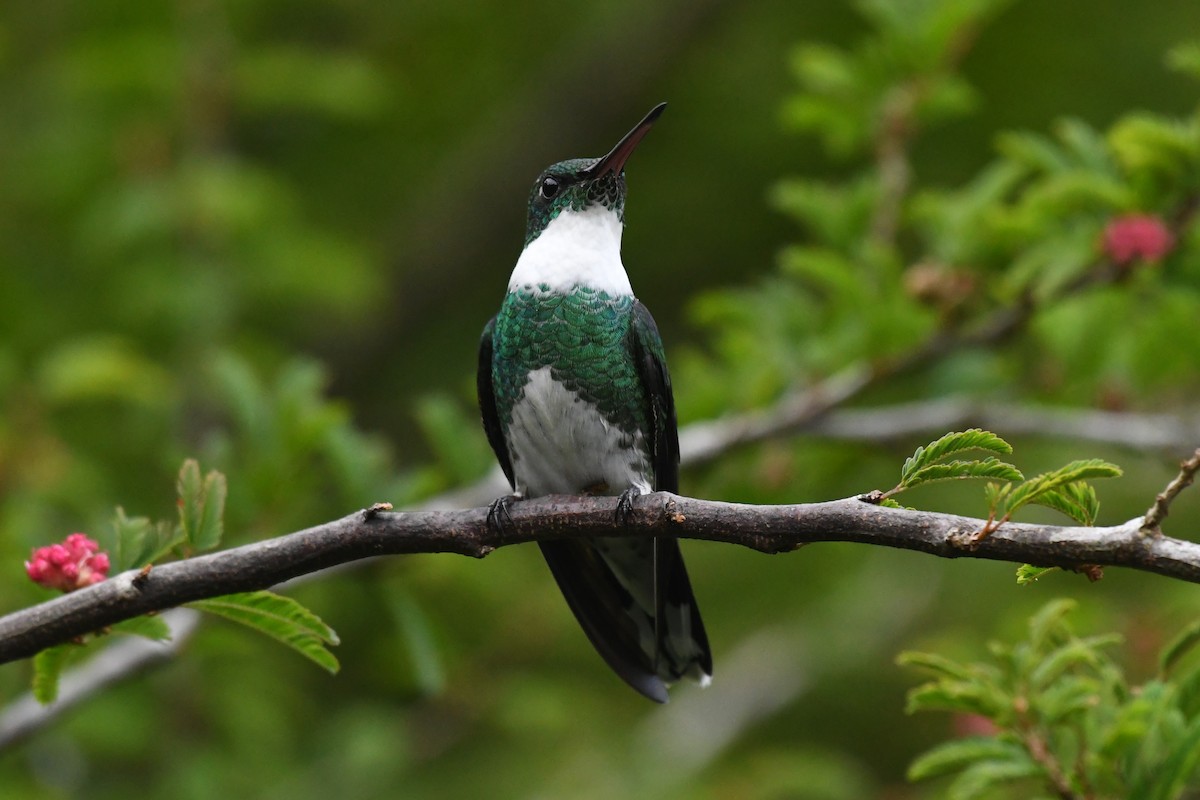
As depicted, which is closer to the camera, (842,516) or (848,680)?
(842,516)

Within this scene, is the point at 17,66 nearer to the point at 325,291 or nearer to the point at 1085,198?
the point at 325,291

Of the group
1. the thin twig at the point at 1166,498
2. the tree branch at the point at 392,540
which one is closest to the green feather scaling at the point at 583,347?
the tree branch at the point at 392,540

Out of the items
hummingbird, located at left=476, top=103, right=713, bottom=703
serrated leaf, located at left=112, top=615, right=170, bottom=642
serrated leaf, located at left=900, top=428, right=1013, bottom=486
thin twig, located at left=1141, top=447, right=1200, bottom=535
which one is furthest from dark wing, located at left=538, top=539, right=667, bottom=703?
thin twig, located at left=1141, top=447, right=1200, bottom=535

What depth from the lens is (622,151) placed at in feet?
11.8

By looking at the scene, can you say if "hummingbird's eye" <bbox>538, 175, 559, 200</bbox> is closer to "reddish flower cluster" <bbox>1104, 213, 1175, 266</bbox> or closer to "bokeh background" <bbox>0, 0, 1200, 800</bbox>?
"bokeh background" <bbox>0, 0, 1200, 800</bbox>

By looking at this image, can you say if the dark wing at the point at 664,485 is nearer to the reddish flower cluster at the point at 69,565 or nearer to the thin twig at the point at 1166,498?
the reddish flower cluster at the point at 69,565

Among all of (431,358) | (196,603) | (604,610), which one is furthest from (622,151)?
(431,358)

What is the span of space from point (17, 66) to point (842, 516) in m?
7.12

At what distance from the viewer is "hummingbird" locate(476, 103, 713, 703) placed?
3557 millimetres

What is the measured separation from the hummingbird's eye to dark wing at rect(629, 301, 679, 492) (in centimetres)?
51

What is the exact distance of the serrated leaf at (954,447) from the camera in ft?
6.61

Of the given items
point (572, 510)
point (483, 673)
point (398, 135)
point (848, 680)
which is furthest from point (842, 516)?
point (398, 135)

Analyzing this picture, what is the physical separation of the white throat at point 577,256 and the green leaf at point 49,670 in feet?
5.39

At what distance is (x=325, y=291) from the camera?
21.7 ft
